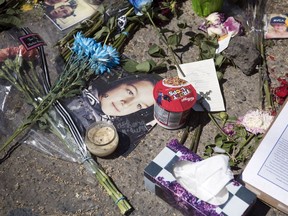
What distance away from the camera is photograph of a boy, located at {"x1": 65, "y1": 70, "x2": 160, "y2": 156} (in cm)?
Result: 198

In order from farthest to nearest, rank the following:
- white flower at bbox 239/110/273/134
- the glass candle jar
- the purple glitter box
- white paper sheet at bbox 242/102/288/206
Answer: white flower at bbox 239/110/273/134
the glass candle jar
white paper sheet at bbox 242/102/288/206
the purple glitter box

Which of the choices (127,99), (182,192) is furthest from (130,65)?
(182,192)

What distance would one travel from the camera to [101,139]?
1.86 m

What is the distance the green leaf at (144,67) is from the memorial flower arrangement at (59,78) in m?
0.11

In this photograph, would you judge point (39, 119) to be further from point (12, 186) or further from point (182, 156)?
point (182, 156)

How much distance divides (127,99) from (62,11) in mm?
641

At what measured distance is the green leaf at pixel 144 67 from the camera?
2.11 metres

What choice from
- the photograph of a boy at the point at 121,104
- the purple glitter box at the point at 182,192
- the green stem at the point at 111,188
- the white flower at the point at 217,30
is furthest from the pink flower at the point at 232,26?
the green stem at the point at 111,188

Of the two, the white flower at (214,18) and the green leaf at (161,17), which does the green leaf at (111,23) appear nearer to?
the green leaf at (161,17)

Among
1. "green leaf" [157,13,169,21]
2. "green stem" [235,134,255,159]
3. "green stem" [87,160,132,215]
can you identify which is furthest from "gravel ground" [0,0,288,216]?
"green leaf" [157,13,169,21]

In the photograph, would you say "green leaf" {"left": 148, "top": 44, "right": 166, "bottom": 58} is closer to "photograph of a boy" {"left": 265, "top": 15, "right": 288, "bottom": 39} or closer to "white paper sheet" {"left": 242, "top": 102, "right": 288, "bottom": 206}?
"photograph of a boy" {"left": 265, "top": 15, "right": 288, "bottom": 39}

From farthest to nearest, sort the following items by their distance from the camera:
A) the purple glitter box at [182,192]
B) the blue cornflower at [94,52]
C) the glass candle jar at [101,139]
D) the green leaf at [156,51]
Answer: the green leaf at [156,51], the blue cornflower at [94,52], the glass candle jar at [101,139], the purple glitter box at [182,192]

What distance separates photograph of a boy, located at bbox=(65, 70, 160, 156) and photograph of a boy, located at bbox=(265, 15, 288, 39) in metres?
0.62

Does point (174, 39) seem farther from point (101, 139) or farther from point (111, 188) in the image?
point (111, 188)
